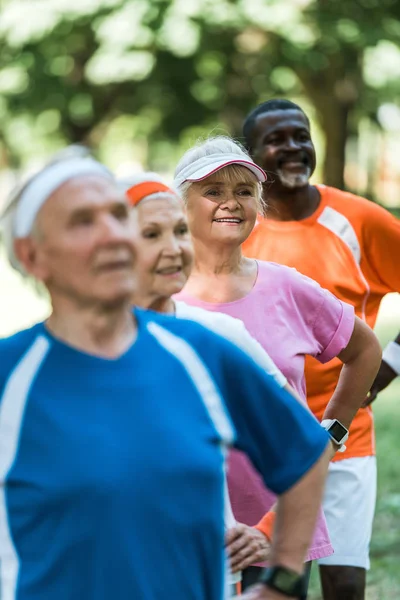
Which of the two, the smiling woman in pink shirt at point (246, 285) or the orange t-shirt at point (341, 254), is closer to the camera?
the smiling woman in pink shirt at point (246, 285)

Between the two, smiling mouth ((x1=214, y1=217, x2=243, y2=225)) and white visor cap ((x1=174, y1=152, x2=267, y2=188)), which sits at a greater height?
white visor cap ((x1=174, y1=152, x2=267, y2=188))

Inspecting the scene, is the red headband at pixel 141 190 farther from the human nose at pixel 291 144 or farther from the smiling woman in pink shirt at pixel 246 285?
the human nose at pixel 291 144

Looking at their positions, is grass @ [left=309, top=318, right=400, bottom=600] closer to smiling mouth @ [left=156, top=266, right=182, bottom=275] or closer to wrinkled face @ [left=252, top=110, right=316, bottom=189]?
wrinkled face @ [left=252, top=110, right=316, bottom=189]

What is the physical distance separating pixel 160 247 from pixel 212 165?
0.97 meters

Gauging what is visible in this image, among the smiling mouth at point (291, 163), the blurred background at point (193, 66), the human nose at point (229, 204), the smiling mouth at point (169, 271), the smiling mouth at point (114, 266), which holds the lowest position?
the smiling mouth at point (169, 271)

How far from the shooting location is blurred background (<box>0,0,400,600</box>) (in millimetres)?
19250

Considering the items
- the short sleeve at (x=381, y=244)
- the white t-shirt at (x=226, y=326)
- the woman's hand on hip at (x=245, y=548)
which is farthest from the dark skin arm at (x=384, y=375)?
the white t-shirt at (x=226, y=326)

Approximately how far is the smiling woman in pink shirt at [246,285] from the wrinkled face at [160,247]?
0.86 metres

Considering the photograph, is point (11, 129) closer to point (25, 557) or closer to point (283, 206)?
point (283, 206)

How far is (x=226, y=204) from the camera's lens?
13.7 ft

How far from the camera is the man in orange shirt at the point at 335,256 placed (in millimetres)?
5262

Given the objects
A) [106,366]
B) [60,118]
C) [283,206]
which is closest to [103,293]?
[106,366]

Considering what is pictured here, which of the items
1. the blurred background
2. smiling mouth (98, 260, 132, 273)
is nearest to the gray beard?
smiling mouth (98, 260, 132, 273)

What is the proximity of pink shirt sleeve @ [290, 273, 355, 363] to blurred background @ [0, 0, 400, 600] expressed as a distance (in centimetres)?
712
